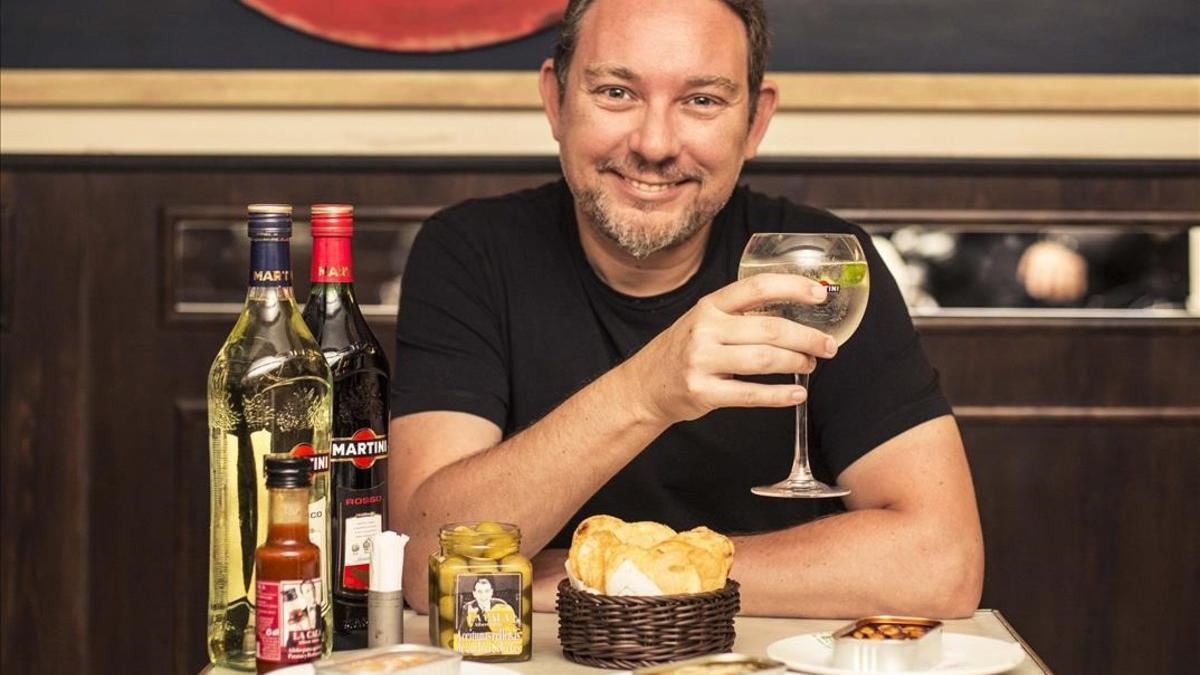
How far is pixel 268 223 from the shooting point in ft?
3.96

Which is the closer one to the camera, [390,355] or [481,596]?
[481,596]

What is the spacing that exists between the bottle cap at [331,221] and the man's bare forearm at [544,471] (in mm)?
275

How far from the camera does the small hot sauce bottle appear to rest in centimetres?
108

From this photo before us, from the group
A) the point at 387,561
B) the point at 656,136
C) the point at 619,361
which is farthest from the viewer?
the point at 619,361

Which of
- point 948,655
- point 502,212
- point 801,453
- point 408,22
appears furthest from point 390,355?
point 948,655

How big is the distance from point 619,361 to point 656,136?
0.91ft

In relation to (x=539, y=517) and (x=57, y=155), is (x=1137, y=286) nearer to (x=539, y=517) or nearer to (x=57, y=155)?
(x=539, y=517)

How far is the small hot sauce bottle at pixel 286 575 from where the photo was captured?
108 cm

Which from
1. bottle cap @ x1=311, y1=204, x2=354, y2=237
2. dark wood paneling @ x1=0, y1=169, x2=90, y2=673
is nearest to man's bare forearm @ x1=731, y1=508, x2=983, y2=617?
bottle cap @ x1=311, y1=204, x2=354, y2=237

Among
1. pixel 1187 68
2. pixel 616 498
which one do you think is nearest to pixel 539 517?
pixel 616 498

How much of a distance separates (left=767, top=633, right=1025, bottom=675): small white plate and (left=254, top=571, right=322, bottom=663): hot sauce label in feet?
1.13

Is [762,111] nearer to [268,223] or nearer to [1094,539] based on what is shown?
[268,223]

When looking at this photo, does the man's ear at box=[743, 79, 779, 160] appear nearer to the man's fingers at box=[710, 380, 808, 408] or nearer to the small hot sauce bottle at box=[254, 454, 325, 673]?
the man's fingers at box=[710, 380, 808, 408]

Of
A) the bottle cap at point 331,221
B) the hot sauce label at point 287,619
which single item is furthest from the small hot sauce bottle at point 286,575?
the bottle cap at point 331,221
